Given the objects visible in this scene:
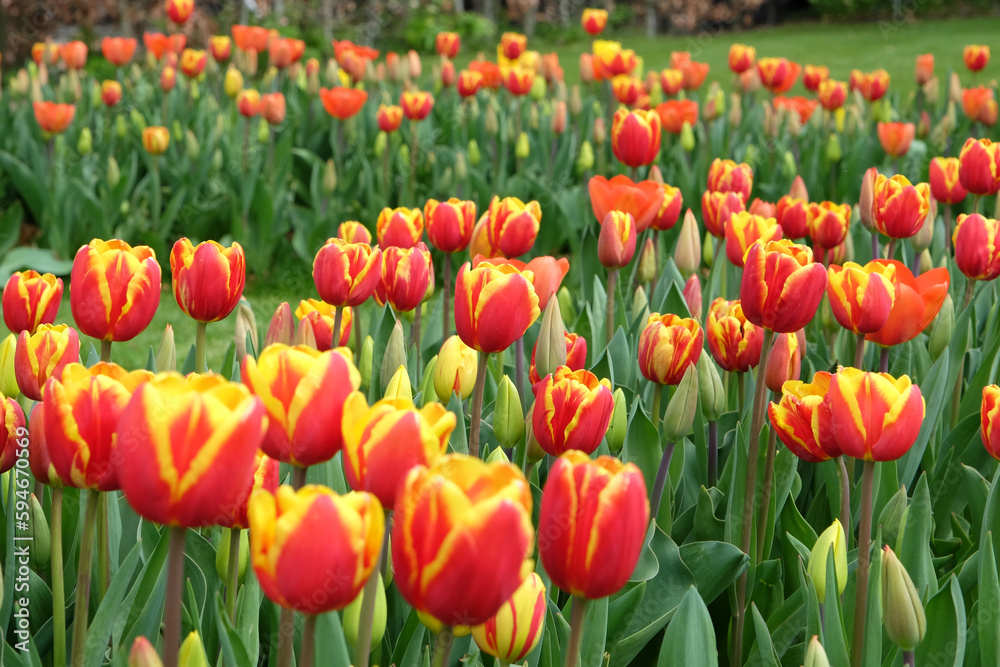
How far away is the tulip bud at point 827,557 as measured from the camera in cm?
136

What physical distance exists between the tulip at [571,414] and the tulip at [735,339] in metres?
0.57

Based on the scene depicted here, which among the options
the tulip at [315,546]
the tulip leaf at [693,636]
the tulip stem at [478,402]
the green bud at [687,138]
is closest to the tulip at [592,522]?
the tulip at [315,546]

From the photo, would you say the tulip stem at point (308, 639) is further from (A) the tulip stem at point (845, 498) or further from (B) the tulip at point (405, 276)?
(B) the tulip at point (405, 276)

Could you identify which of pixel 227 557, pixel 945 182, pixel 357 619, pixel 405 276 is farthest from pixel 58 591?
pixel 945 182

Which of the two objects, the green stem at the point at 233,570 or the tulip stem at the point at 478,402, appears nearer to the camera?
the green stem at the point at 233,570

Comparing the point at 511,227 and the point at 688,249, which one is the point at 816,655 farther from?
the point at 688,249

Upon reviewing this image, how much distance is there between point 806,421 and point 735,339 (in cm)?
43

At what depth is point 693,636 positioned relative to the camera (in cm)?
126

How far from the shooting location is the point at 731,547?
5.24ft

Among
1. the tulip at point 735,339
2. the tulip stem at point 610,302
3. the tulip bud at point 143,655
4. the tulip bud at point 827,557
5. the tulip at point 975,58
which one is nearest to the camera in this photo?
the tulip bud at point 143,655

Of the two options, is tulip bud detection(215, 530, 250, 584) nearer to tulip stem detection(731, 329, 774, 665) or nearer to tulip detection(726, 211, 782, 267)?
tulip stem detection(731, 329, 774, 665)

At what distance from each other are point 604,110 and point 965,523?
5.10 metres

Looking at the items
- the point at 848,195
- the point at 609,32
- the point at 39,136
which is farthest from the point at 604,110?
the point at 609,32

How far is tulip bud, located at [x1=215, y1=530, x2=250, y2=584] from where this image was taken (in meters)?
1.36
